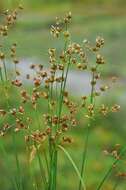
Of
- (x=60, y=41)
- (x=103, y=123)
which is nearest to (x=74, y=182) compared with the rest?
(x=103, y=123)

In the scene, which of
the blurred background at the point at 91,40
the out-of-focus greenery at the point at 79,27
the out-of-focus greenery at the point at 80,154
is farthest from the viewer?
the out-of-focus greenery at the point at 79,27

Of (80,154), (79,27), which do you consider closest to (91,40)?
(79,27)

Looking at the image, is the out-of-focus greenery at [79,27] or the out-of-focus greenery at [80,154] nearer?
the out-of-focus greenery at [80,154]

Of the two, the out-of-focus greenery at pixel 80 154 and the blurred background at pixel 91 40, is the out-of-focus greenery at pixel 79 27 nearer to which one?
the blurred background at pixel 91 40

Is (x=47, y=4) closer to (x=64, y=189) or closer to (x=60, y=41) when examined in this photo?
(x=60, y=41)

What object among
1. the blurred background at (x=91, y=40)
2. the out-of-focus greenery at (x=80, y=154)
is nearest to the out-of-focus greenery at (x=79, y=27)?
the blurred background at (x=91, y=40)

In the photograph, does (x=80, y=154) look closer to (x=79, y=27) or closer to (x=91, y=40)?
(x=91, y=40)

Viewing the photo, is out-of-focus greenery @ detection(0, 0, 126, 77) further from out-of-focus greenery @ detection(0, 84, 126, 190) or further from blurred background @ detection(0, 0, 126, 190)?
out-of-focus greenery @ detection(0, 84, 126, 190)

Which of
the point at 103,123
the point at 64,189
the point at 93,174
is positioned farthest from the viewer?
the point at 103,123
